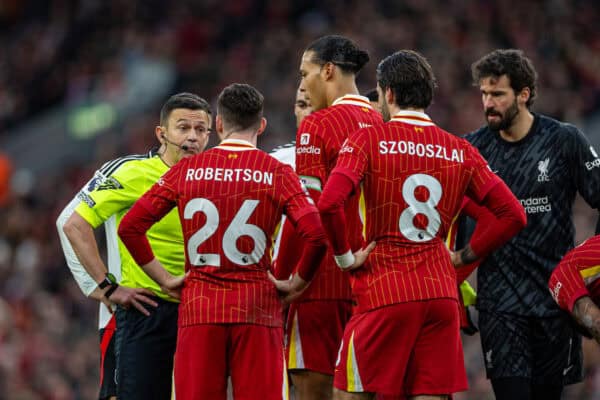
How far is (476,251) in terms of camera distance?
21.6ft

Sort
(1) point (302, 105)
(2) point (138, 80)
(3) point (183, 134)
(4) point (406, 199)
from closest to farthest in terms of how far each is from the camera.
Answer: (4) point (406, 199), (3) point (183, 134), (1) point (302, 105), (2) point (138, 80)

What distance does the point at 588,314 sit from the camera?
257 inches

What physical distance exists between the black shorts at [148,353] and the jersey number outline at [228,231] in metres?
1.05

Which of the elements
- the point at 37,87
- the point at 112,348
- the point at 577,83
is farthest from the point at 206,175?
the point at 37,87

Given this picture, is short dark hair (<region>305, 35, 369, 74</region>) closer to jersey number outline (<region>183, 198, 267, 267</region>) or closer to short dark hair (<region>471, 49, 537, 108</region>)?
short dark hair (<region>471, 49, 537, 108</region>)

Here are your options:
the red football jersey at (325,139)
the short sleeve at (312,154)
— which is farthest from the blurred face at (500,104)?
the short sleeve at (312,154)

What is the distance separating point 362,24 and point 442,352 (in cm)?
1330

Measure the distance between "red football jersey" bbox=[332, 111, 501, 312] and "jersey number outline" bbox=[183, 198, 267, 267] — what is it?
0.57m

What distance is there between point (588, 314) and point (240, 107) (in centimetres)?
227

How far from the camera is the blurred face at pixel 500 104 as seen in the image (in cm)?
729

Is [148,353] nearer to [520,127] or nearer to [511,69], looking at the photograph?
[520,127]

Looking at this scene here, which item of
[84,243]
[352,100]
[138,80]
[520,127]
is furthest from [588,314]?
[138,80]

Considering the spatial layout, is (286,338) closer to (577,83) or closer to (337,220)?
(337,220)

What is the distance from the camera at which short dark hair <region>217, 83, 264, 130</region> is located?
21.5 ft
